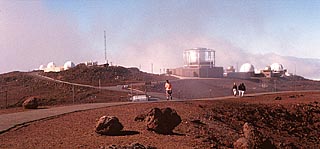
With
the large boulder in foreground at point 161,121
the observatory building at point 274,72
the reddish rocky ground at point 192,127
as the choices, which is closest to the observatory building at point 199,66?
the observatory building at point 274,72

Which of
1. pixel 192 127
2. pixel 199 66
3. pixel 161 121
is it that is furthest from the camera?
pixel 199 66

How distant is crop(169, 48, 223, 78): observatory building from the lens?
76.6 m

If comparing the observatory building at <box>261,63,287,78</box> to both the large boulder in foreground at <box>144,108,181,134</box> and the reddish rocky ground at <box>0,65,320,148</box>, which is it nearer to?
the reddish rocky ground at <box>0,65,320,148</box>

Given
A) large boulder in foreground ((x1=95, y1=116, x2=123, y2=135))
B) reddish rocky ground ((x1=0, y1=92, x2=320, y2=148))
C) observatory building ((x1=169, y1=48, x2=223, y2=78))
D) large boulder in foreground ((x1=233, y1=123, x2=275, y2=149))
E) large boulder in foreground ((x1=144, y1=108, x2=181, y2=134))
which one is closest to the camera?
large boulder in foreground ((x1=233, y1=123, x2=275, y2=149))

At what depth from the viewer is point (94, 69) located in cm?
6812

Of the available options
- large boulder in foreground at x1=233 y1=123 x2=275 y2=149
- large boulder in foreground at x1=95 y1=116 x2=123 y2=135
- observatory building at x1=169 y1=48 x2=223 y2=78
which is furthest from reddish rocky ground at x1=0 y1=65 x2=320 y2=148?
observatory building at x1=169 y1=48 x2=223 y2=78

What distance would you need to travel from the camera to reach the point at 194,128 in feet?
55.0

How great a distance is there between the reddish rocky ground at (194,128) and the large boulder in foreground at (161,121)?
0.33 m

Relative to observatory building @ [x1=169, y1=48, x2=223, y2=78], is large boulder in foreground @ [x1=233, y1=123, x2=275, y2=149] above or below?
below

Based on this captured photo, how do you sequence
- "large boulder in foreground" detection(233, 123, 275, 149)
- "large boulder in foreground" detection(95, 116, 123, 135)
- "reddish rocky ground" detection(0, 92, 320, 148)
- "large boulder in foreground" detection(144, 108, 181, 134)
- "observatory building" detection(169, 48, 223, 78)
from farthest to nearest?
"observatory building" detection(169, 48, 223, 78)
"large boulder in foreground" detection(144, 108, 181, 134)
"large boulder in foreground" detection(95, 116, 123, 135)
"reddish rocky ground" detection(0, 92, 320, 148)
"large boulder in foreground" detection(233, 123, 275, 149)

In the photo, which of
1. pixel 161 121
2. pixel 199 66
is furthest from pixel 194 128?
pixel 199 66

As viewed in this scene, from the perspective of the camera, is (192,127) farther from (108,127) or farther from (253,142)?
(108,127)

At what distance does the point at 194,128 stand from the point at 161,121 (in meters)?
1.96

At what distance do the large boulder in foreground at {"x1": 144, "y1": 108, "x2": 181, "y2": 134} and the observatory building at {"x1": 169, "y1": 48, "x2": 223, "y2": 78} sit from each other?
2362 inches
